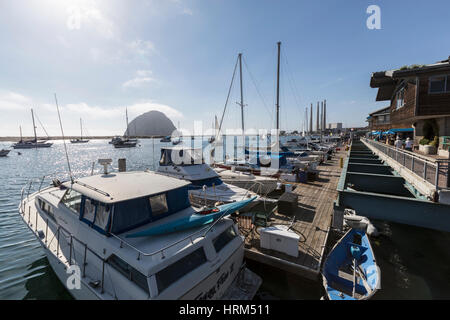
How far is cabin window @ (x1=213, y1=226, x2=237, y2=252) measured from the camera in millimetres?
5832

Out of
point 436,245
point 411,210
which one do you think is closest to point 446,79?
point 436,245

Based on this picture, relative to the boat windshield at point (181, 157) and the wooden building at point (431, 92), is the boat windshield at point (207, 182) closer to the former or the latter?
the boat windshield at point (181, 157)

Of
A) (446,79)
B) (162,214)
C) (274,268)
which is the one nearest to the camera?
(162,214)

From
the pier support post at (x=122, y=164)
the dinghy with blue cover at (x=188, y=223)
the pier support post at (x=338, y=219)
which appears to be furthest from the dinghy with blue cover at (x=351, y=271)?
the pier support post at (x=122, y=164)

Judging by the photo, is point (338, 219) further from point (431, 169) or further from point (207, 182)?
point (207, 182)

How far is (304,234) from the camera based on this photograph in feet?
29.5

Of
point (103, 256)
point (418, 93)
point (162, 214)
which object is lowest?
point (103, 256)

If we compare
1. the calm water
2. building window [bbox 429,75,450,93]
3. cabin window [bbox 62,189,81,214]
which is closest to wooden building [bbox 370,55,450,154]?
building window [bbox 429,75,450,93]

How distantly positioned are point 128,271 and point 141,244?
662 millimetres

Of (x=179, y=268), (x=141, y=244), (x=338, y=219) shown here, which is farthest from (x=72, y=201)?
(x=338, y=219)

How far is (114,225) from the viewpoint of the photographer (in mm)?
5391

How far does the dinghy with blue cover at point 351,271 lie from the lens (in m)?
6.02
